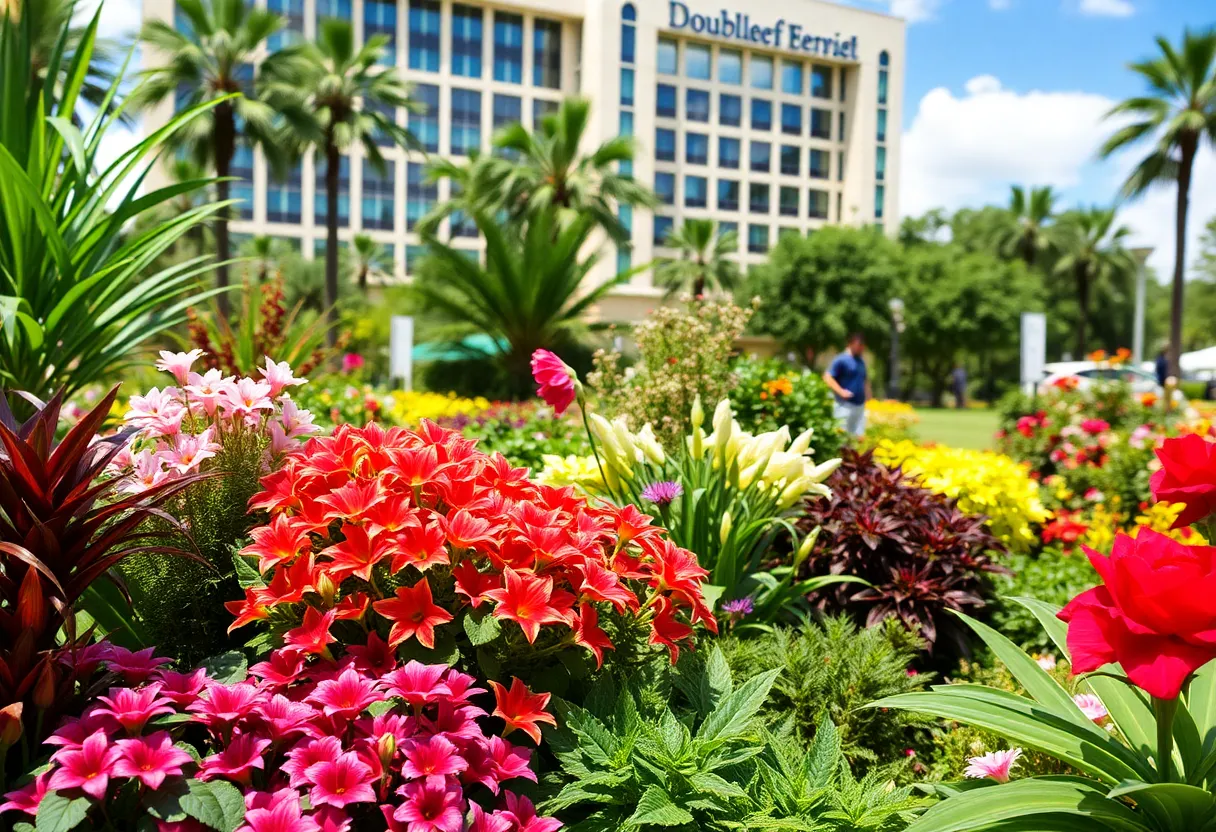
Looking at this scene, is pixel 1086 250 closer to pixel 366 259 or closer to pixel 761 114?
pixel 761 114

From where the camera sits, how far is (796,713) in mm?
2459

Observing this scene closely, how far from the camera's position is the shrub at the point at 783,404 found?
6.11 metres

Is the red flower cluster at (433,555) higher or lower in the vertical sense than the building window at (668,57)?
lower

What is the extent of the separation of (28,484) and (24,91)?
8.53 feet

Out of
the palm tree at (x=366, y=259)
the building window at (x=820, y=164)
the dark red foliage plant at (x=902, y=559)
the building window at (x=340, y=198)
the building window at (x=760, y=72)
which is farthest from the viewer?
the building window at (x=820, y=164)

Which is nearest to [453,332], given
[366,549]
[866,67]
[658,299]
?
[366,549]

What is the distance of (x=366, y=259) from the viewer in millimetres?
46594

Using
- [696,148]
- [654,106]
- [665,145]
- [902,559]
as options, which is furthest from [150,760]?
[696,148]

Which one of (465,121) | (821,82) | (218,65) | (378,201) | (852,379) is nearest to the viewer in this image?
(852,379)

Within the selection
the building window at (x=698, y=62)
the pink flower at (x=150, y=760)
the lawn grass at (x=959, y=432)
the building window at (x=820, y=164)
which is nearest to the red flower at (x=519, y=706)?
the pink flower at (x=150, y=760)

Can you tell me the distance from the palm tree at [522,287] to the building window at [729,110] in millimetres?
40718

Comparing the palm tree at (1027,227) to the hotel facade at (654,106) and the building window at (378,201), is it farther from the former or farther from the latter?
the building window at (378,201)

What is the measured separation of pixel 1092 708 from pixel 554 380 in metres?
1.68

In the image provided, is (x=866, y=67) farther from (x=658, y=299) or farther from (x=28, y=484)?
(x=28, y=484)
